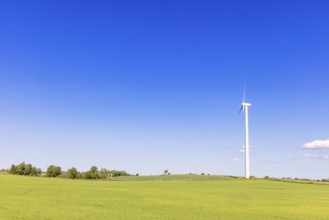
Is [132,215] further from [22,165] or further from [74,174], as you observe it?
[22,165]

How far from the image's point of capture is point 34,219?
24266mm

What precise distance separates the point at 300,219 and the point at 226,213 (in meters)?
5.76

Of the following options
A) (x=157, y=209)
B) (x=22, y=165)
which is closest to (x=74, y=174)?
(x=22, y=165)

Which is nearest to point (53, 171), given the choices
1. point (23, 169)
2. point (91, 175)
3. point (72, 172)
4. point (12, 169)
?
point (72, 172)

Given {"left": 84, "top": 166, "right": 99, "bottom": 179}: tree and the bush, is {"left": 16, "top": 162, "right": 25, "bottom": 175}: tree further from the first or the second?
{"left": 84, "top": 166, "right": 99, "bottom": 179}: tree

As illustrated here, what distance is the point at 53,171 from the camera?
568 feet

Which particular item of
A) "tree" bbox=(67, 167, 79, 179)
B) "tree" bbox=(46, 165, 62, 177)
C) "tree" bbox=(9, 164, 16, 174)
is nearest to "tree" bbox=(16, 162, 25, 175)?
"tree" bbox=(9, 164, 16, 174)

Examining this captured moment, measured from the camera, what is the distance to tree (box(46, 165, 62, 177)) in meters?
172

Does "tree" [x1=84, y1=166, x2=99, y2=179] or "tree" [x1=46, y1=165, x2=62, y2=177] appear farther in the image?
"tree" [x1=46, y1=165, x2=62, y2=177]

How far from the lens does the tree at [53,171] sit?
565ft

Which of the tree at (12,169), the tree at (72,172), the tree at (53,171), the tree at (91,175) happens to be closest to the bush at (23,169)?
the tree at (12,169)

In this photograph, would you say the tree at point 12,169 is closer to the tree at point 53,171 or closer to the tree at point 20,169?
the tree at point 20,169

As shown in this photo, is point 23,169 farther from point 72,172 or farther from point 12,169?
point 72,172

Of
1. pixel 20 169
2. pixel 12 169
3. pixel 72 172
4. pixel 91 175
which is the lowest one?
pixel 91 175
